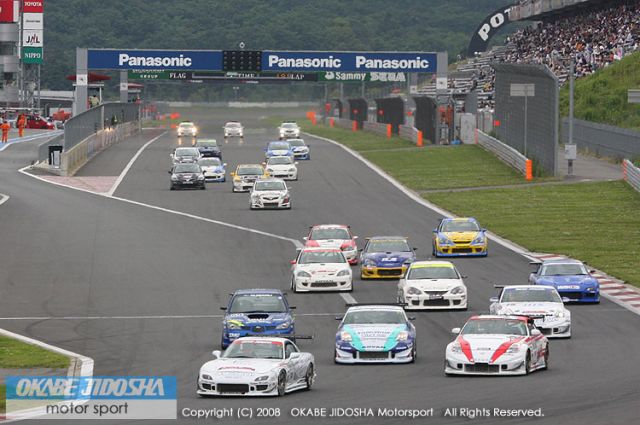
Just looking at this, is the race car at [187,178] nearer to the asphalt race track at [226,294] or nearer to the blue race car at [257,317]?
the asphalt race track at [226,294]

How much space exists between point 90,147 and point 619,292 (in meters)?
54.2

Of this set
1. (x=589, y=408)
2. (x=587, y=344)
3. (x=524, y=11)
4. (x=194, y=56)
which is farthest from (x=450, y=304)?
(x=524, y=11)

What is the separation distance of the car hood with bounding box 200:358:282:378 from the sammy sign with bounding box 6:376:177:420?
2.68 ft

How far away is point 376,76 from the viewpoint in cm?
10338

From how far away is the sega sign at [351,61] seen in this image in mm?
101938

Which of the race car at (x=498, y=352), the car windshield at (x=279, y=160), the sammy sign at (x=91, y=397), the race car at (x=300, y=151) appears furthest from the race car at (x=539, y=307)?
the race car at (x=300, y=151)

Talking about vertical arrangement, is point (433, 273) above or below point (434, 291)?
above

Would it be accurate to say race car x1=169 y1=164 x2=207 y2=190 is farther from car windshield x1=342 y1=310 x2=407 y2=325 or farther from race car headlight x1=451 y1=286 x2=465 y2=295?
car windshield x1=342 y1=310 x2=407 y2=325

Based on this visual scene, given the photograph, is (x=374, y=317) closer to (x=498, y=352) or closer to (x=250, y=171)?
(x=498, y=352)

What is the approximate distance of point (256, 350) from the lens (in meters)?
25.2

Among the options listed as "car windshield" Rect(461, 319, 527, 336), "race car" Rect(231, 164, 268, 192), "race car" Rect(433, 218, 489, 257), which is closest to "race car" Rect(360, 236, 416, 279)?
"race car" Rect(433, 218, 489, 257)

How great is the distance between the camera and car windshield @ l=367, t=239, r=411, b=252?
42.6 m

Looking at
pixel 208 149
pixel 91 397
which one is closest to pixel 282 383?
pixel 91 397

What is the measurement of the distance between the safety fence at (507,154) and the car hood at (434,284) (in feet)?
126
